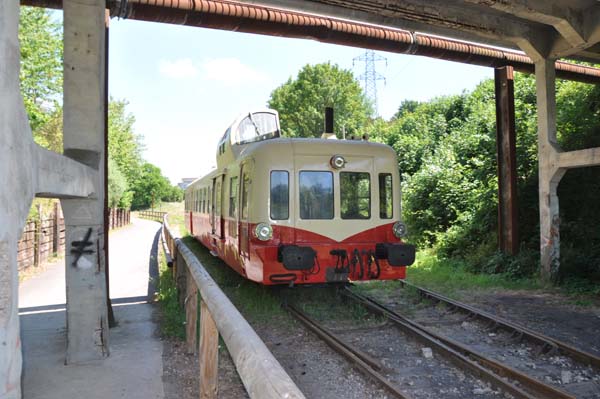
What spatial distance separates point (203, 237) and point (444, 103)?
1836cm

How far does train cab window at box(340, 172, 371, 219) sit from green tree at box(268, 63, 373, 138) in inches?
1215

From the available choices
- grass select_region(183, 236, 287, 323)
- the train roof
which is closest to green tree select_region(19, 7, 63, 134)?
grass select_region(183, 236, 287, 323)

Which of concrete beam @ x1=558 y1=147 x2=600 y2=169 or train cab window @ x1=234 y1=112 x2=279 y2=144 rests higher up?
train cab window @ x1=234 y1=112 x2=279 y2=144

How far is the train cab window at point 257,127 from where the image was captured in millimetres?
10633

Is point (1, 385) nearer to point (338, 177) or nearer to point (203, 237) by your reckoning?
point (338, 177)

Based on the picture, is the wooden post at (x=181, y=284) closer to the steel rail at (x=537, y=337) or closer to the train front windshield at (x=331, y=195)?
the train front windshield at (x=331, y=195)

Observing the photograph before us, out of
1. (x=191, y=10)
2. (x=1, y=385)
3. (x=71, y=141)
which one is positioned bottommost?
(x=1, y=385)

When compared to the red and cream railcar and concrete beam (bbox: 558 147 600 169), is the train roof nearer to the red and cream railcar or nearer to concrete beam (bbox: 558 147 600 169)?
the red and cream railcar

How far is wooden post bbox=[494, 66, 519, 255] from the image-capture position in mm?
12023

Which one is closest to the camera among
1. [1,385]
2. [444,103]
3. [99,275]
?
[1,385]

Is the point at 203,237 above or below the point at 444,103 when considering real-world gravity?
below

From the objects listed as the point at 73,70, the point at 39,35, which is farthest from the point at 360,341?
the point at 39,35

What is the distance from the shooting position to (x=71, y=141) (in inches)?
211

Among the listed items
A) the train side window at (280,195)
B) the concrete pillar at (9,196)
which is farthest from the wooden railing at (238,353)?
the train side window at (280,195)
